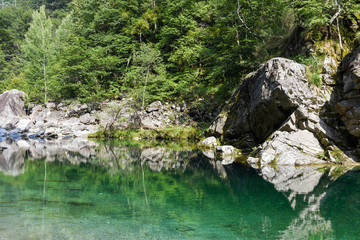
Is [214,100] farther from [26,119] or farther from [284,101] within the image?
[26,119]

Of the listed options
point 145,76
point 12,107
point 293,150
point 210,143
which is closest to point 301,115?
point 293,150

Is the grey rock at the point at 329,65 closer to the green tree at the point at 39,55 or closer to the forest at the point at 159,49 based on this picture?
the forest at the point at 159,49

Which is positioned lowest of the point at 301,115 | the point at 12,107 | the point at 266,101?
the point at 301,115

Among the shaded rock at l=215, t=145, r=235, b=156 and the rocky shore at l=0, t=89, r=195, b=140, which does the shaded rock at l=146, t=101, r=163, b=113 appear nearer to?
the rocky shore at l=0, t=89, r=195, b=140

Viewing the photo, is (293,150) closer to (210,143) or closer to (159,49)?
(210,143)

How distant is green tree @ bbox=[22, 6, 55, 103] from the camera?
3659 cm

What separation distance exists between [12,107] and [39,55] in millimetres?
7999

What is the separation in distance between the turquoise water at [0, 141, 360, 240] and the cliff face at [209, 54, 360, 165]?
1480 millimetres

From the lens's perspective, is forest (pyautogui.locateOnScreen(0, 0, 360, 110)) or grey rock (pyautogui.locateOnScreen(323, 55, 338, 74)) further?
forest (pyautogui.locateOnScreen(0, 0, 360, 110))

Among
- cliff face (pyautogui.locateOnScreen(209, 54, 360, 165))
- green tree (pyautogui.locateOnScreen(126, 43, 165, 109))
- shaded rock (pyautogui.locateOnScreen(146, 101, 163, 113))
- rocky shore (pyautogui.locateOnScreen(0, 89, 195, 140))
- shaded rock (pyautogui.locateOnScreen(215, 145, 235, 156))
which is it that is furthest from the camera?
shaded rock (pyautogui.locateOnScreen(146, 101, 163, 113))

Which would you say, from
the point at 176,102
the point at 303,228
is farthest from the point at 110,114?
the point at 303,228

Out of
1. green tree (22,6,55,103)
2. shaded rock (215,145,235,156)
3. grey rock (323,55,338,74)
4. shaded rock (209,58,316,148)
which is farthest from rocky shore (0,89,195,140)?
grey rock (323,55,338,74)

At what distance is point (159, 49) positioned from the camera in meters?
33.9

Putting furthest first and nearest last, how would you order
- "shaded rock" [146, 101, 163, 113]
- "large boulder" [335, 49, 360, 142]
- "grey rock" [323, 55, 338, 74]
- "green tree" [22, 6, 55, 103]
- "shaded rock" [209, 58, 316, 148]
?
"green tree" [22, 6, 55, 103]
"shaded rock" [146, 101, 163, 113]
"grey rock" [323, 55, 338, 74]
"shaded rock" [209, 58, 316, 148]
"large boulder" [335, 49, 360, 142]
